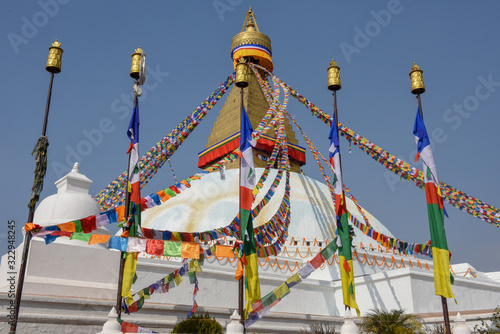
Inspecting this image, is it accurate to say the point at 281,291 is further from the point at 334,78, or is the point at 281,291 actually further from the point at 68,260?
the point at 334,78

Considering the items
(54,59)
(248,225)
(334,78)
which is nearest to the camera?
(54,59)

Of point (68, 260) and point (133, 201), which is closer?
point (133, 201)

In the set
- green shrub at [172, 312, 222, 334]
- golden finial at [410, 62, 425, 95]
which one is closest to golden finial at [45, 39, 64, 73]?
green shrub at [172, 312, 222, 334]

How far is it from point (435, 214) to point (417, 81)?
3.36 metres

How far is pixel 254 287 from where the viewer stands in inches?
428

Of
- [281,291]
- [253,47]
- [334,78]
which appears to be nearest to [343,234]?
[281,291]

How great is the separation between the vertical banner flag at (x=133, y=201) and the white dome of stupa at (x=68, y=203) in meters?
1.85

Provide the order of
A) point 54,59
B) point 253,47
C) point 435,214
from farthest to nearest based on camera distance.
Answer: point 253,47
point 435,214
point 54,59

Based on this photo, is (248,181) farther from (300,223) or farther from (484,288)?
(484,288)

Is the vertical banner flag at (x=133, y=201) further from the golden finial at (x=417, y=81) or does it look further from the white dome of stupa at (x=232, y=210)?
the white dome of stupa at (x=232, y=210)

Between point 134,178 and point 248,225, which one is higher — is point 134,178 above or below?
above

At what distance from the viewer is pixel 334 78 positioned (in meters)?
13.0

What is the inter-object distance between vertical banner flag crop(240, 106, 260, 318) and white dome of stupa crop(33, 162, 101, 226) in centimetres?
390

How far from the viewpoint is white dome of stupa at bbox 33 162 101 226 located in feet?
38.1
